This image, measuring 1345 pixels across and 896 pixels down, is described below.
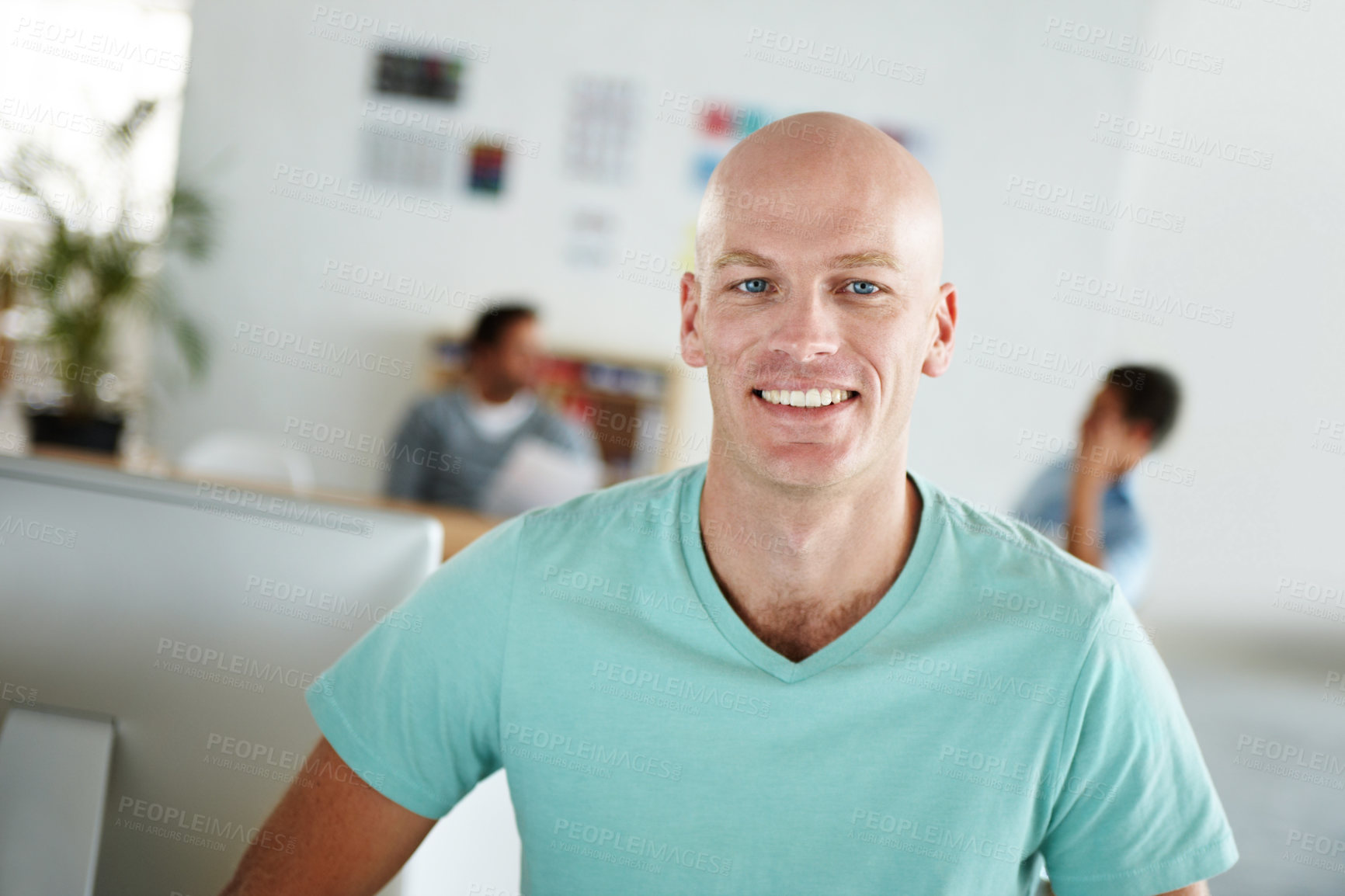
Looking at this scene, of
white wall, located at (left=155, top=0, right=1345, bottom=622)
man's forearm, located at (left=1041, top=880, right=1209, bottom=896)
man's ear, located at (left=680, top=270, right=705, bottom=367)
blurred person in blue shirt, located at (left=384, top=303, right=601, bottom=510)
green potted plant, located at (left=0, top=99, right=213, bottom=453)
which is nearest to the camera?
man's forearm, located at (left=1041, top=880, right=1209, bottom=896)

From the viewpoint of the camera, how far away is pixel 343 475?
5371mm

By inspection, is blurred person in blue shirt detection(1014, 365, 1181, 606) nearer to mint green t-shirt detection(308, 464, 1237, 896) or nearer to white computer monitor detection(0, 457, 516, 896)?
mint green t-shirt detection(308, 464, 1237, 896)

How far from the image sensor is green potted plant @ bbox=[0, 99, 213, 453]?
4.60 meters

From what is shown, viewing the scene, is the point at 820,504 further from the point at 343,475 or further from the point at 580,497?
the point at 343,475

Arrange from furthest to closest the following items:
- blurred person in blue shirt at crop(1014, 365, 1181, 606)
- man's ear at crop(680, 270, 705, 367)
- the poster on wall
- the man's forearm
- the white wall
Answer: the poster on wall
the white wall
blurred person in blue shirt at crop(1014, 365, 1181, 606)
man's ear at crop(680, 270, 705, 367)
the man's forearm

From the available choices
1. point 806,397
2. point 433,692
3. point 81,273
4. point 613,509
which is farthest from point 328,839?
point 81,273

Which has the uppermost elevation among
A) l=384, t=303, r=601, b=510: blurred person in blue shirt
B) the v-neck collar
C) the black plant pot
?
the v-neck collar

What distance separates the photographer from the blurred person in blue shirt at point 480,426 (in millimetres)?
3852

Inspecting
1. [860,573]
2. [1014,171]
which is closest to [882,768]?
[860,573]

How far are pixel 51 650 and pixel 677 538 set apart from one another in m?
0.58

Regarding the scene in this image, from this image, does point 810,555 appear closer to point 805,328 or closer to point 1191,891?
point 805,328

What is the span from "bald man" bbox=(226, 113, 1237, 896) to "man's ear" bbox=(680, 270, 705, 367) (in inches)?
0.9

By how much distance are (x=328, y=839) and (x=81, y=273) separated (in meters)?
4.48

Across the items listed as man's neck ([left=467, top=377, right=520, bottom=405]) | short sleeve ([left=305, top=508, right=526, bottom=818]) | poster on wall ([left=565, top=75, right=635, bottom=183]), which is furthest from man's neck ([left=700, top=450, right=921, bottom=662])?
poster on wall ([left=565, top=75, right=635, bottom=183])
